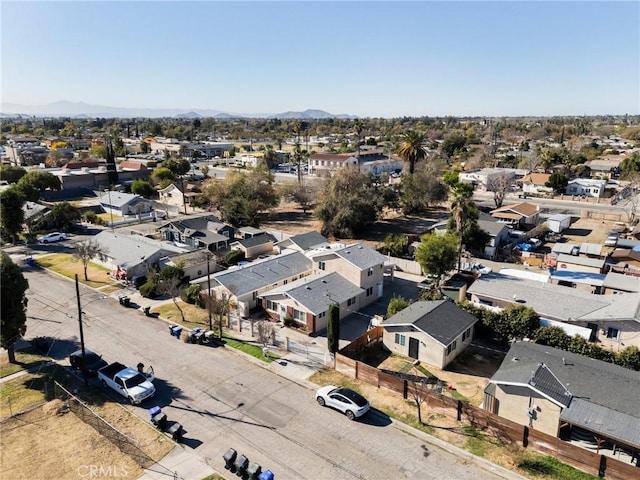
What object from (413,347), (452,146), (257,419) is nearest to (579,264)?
(413,347)

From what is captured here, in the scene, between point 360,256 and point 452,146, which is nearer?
point 360,256

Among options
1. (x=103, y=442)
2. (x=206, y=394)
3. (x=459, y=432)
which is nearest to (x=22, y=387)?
(x=103, y=442)

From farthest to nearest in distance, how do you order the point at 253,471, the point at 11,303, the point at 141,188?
the point at 141,188 < the point at 11,303 < the point at 253,471

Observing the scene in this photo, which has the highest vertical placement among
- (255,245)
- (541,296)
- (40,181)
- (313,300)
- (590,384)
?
(40,181)

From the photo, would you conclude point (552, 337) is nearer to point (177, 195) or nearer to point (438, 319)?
point (438, 319)

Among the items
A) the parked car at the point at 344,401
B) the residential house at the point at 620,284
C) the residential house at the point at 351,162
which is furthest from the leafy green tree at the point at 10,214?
the residential house at the point at 620,284

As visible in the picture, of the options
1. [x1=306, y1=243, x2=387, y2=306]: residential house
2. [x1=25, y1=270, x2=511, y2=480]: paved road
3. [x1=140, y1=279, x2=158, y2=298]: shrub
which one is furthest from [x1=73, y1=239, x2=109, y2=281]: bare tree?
[x1=306, y1=243, x2=387, y2=306]: residential house

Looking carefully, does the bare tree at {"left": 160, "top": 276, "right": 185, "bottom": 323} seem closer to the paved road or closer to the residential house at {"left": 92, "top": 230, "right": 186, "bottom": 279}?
the paved road
